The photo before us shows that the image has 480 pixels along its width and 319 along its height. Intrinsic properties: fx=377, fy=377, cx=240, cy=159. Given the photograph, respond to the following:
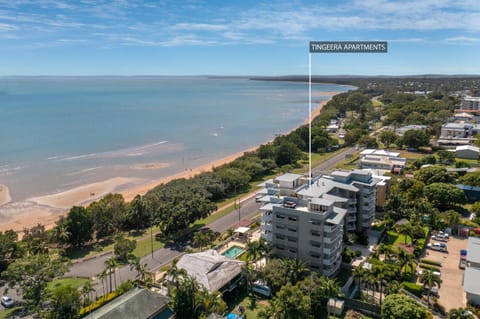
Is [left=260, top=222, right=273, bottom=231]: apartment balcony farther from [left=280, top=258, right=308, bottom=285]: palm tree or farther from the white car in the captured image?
the white car

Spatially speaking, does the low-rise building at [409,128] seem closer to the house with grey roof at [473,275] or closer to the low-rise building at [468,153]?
the low-rise building at [468,153]

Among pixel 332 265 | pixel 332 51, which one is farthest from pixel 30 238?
pixel 332 51

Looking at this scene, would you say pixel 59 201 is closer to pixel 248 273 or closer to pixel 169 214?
Answer: pixel 169 214

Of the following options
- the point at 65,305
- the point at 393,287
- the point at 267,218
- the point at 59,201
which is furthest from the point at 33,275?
the point at 59,201

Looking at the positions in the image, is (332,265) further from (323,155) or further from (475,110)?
(475,110)

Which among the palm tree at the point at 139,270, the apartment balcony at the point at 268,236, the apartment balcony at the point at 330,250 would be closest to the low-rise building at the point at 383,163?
the apartment balcony at the point at 330,250

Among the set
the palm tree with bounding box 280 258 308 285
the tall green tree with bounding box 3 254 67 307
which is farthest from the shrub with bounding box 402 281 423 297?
the tall green tree with bounding box 3 254 67 307

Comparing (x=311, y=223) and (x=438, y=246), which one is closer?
(x=311, y=223)
